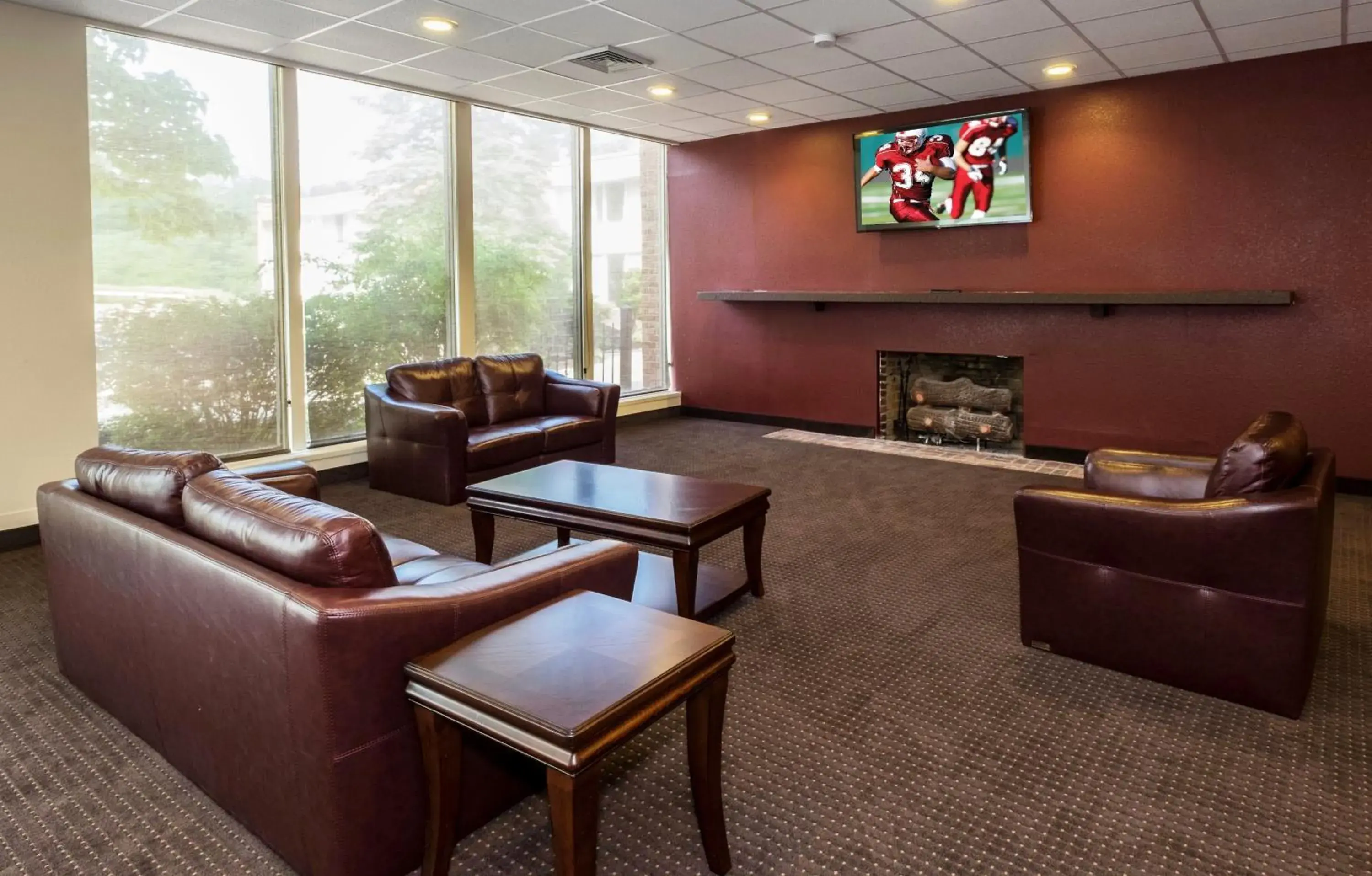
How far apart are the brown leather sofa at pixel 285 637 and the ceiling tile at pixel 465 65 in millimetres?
3705

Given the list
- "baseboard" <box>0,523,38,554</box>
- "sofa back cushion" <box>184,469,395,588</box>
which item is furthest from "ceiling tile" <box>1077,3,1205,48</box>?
"baseboard" <box>0,523,38,554</box>

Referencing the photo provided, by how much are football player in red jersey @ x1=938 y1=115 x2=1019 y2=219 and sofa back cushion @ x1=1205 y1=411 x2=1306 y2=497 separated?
412 centimetres

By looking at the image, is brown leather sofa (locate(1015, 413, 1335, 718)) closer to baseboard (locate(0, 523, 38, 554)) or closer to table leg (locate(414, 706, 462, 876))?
table leg (locate(414, 706, 462, 876))

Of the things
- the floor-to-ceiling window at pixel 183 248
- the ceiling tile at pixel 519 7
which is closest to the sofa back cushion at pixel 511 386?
the floor-to-ceiling window at pixel 183 248

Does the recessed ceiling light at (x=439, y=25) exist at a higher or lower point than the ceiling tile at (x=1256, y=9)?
higher

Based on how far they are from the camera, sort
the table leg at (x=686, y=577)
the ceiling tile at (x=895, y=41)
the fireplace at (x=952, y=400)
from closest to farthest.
Answer: the table leg at (x=686, y=577) → the ceiling tile at (x=895, y=41) → the fireplace at (x=952, y=400)

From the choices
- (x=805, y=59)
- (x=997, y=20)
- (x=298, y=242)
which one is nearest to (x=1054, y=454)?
(x=997, y=20)

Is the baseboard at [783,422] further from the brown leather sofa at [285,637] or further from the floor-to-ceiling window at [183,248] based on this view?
Result: the brown leather sofa at [285,637]

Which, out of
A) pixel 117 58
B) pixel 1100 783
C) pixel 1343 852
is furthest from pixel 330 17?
pixel 1343 852

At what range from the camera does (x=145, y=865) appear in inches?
77.9

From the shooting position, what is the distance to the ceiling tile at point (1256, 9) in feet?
14.3

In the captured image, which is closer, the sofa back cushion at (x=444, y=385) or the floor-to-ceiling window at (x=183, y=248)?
the floor-to-ceiling window at (x=183, y=248)

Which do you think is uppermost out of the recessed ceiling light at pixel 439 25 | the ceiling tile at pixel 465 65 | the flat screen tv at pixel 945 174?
the ceiling tile at pixel 465 65

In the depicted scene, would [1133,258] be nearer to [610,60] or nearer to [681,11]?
[681,11]
